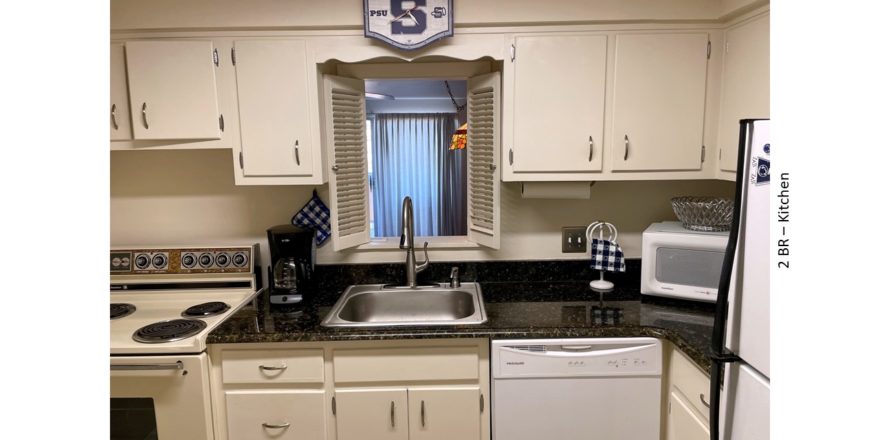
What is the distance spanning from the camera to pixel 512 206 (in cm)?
240

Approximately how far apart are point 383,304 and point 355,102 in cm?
94

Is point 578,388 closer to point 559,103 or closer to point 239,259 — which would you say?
point 559,103

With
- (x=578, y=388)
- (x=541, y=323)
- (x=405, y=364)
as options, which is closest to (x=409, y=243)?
(x=405, y=364)

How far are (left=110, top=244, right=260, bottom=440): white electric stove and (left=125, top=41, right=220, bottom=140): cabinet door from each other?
575 mm

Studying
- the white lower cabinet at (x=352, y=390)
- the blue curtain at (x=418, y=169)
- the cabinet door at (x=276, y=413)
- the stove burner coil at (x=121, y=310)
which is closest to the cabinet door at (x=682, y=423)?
the white lower cabinet at (x=352, y=390)

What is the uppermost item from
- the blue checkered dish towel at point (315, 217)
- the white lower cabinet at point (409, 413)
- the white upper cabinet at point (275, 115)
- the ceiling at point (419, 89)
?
the ceiling at point (419, 89)

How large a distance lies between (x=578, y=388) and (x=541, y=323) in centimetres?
27

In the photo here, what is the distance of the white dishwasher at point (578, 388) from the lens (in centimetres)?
180

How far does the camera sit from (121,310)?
82.2 inches

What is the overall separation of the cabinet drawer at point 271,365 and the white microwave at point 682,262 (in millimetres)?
1386

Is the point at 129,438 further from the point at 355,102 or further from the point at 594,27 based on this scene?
the point at 594,27

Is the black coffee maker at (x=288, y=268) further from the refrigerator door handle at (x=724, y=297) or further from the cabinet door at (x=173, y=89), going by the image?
the refrigerator door handle at (x=724, y=297)

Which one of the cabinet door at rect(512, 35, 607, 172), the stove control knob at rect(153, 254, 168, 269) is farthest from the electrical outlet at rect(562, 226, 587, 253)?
the stove control knob at rect(153, 254, 168, 269)

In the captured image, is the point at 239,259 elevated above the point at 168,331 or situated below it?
above
